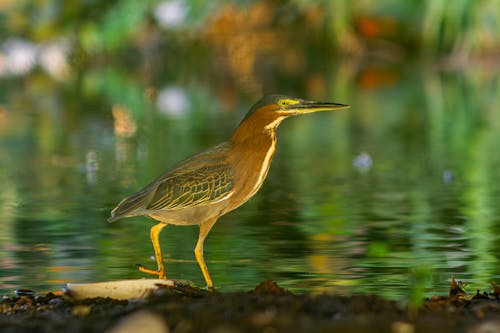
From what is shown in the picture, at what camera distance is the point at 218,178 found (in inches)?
241

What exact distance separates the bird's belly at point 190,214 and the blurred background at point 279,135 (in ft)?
1.29

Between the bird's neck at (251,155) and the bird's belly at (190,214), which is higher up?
the bird's neck at (251,155)

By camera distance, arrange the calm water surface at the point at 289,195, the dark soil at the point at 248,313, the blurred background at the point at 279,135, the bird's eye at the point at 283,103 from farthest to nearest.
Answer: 1. the blurred background at the point at 279,135
2. the calm water surface at the point at 289,195
3. the bird's eye at the point at 283,103
4. the dark soil at the point at 248,313

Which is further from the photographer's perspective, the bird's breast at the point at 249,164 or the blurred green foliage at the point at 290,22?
the blurred green foliage at the point at 290,22

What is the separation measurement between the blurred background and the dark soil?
0.81 ft

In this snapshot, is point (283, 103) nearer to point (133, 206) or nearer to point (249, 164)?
point (249, 164)

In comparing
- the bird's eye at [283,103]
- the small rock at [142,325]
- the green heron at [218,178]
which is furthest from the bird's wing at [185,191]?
the small rock at [142,325]

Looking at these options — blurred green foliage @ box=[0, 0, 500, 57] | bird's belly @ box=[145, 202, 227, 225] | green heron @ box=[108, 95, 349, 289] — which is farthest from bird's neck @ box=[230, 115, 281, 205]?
blurred green foliage @ box=[0, 0, 500, 57]

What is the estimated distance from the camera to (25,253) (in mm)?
7578

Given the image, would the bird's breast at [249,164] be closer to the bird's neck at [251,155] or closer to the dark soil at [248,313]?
the bird's neck at [251,155]

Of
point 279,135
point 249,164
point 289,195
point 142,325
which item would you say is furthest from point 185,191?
point 279,135

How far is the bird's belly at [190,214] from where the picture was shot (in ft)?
20.2

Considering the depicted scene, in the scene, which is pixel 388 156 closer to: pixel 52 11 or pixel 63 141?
pixel 63 141

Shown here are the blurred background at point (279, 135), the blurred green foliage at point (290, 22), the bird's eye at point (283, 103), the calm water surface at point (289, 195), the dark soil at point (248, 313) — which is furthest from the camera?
the blurred green foliage at point (290, 22)
